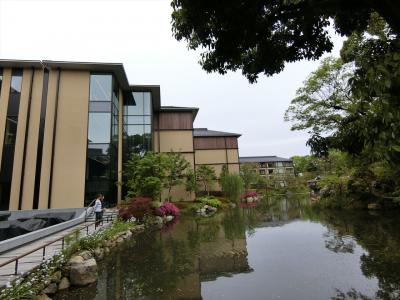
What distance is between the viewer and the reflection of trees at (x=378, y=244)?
18.7ft

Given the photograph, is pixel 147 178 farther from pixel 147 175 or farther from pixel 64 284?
pixel 64 284

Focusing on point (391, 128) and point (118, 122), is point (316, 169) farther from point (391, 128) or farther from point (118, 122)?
point (391, 128)

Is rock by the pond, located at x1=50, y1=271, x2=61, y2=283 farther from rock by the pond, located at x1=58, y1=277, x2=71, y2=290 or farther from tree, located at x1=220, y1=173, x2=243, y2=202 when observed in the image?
tree, located at x1=220, y1=173, x2=243, y2=202

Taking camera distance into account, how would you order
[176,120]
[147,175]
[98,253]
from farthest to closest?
[176,120]
[147,175]
[98,253]

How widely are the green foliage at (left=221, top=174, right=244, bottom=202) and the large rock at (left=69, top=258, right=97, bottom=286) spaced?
2289 cm

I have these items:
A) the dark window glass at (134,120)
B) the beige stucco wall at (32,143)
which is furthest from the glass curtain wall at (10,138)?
the dark window glass at (134,120)

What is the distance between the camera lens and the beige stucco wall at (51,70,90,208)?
57.5ft

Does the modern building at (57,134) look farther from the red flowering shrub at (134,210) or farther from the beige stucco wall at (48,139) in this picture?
the red flowering shrub at (134,210)

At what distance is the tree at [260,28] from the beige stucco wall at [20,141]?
1771 cm

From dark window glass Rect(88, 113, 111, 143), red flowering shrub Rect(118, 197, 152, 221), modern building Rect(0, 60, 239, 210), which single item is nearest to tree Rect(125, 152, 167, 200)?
red flowering shrub Rect(118, 197, 152, 221)

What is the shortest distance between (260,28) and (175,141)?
76.1ft

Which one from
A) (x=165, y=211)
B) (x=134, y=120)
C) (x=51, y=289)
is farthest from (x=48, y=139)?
(x=51, y=289)

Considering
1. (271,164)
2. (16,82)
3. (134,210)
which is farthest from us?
(271,164)

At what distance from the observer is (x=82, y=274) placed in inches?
247
